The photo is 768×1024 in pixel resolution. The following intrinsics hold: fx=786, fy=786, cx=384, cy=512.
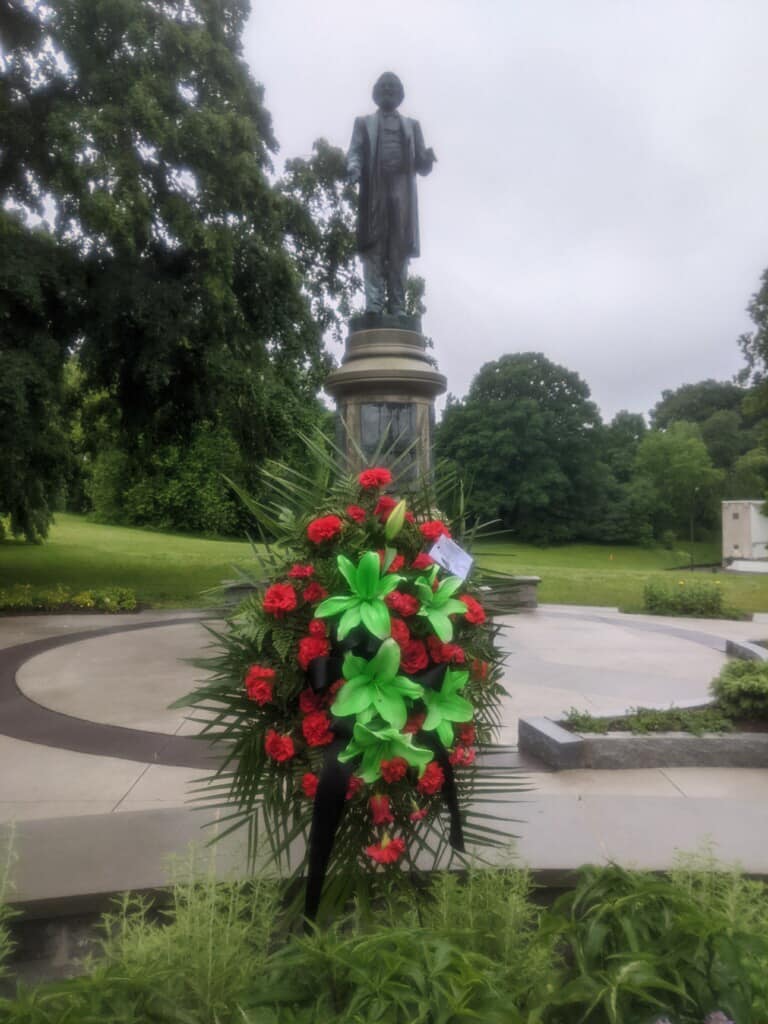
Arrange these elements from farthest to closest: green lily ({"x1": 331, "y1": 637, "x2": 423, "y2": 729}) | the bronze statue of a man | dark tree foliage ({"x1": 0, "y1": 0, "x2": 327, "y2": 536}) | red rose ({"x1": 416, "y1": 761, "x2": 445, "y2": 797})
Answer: dark tree foliage ({"x1": 0, "y1": 0, "x2": 327, "y2": 536}) < the bronze statue of a man < red rose ({"x1": 416, "y1": 761, "x2": 445, "y2": 797}) < green lily ({"x1": 331, "y1": 637, "x2": 423, "y2": 729})


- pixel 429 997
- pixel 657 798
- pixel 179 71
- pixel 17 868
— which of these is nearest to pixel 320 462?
pixel 429 997

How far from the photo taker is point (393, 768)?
6.86 feet

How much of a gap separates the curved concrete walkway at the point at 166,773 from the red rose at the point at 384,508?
4.03ft

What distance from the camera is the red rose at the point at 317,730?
217 centimetres

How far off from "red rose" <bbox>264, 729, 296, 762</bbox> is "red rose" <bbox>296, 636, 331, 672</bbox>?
0.22 metres

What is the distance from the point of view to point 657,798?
395 centimetres

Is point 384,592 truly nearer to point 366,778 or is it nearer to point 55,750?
point 366,778

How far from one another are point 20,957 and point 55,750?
2.71 meters

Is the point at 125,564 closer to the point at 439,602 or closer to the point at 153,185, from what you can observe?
the point at 153,185

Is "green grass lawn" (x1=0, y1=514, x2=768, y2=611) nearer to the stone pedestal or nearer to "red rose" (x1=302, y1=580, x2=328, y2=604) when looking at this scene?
the stone pedestal

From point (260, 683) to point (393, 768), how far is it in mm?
436

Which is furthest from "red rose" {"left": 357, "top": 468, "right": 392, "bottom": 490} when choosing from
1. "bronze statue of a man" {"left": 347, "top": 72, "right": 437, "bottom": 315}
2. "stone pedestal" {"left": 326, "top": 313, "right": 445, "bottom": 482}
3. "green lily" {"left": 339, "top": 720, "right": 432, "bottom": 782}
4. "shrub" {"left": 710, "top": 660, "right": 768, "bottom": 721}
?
"bronze statue of a man" {"left": 347, "top": 72, "right": 437, "bottom": 315}

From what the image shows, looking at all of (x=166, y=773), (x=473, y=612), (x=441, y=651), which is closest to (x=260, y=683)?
(x=441, y=651)

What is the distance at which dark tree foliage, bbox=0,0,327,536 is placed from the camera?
40.2 ft
